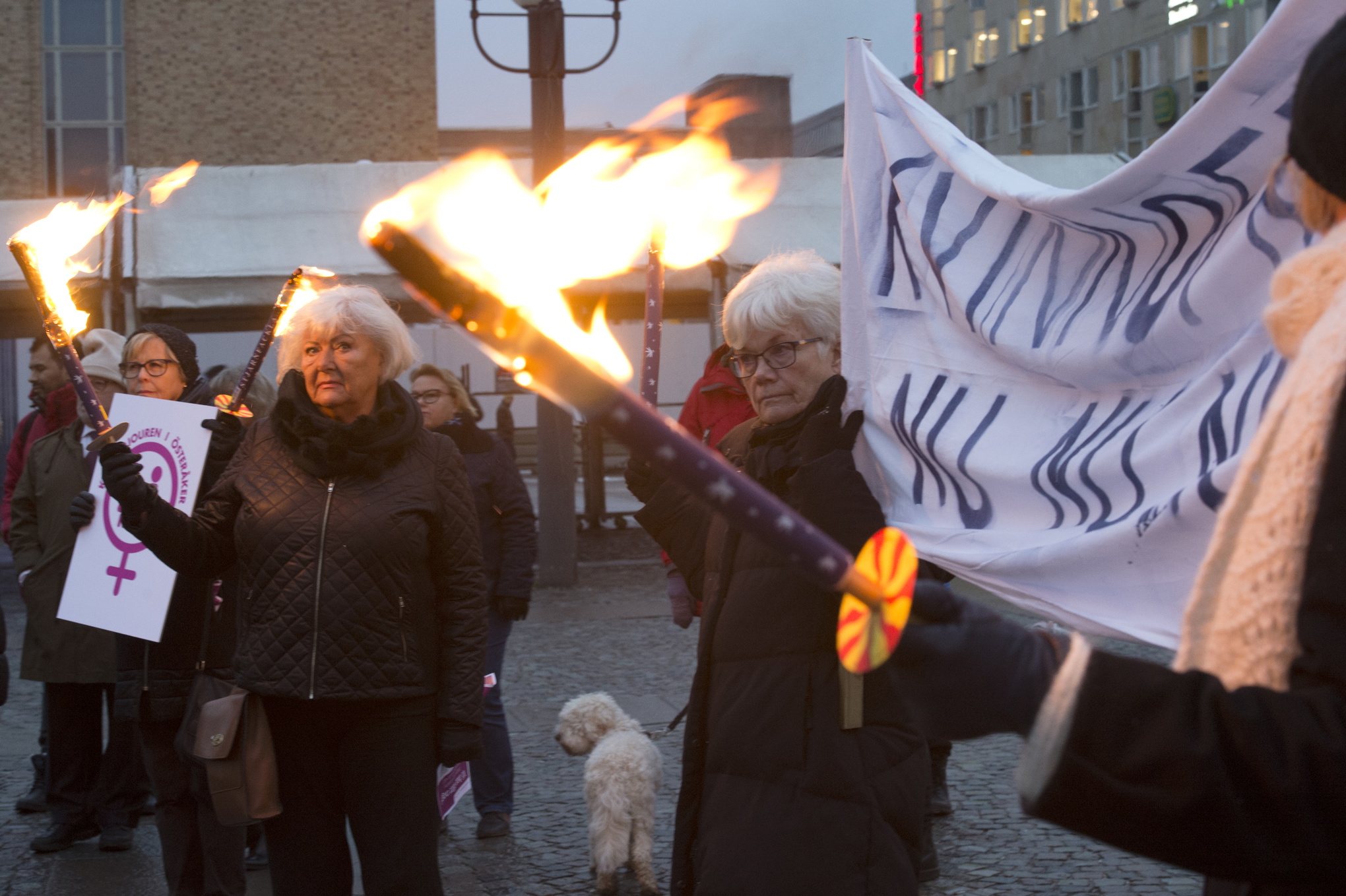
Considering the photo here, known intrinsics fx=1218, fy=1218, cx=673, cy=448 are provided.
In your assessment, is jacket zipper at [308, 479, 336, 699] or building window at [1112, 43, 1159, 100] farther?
building window at [1112, 43, 1159, 100]

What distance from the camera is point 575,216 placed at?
105 inches

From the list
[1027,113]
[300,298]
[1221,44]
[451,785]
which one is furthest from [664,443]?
[1027,113]

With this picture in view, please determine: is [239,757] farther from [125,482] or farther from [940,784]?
[940,784]

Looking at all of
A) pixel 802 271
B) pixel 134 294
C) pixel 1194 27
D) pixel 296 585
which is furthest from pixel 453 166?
pixel 1194 27

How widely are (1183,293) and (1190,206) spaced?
6.6 inches

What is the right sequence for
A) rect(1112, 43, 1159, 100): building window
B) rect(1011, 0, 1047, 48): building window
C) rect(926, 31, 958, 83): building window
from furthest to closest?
rect(926, 31, 958, 83): building window → rect(1011, 0, 1047, 48): building window → rect(1112, 43, 1159, 100): building window

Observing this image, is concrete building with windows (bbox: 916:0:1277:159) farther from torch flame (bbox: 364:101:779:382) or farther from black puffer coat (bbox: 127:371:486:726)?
black puffer coat (bbox: 127:371:486:726)

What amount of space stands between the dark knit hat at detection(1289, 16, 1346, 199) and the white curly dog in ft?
11.3

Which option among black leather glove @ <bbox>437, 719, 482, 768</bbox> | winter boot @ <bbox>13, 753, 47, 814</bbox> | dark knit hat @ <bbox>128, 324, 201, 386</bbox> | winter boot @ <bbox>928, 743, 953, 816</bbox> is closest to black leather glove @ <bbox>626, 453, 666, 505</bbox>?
black leather glove @ <bbox>437, 719, 482, 768</bbox>

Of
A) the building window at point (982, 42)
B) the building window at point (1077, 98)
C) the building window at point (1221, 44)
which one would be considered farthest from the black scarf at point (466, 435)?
the building window at point (982, 42)

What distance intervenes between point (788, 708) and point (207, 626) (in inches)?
86.2

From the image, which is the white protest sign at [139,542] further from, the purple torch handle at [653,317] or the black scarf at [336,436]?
the purple torch handle at [653,317]

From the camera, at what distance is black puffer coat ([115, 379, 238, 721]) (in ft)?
12.5

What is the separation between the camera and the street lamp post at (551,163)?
10156 millimetres
